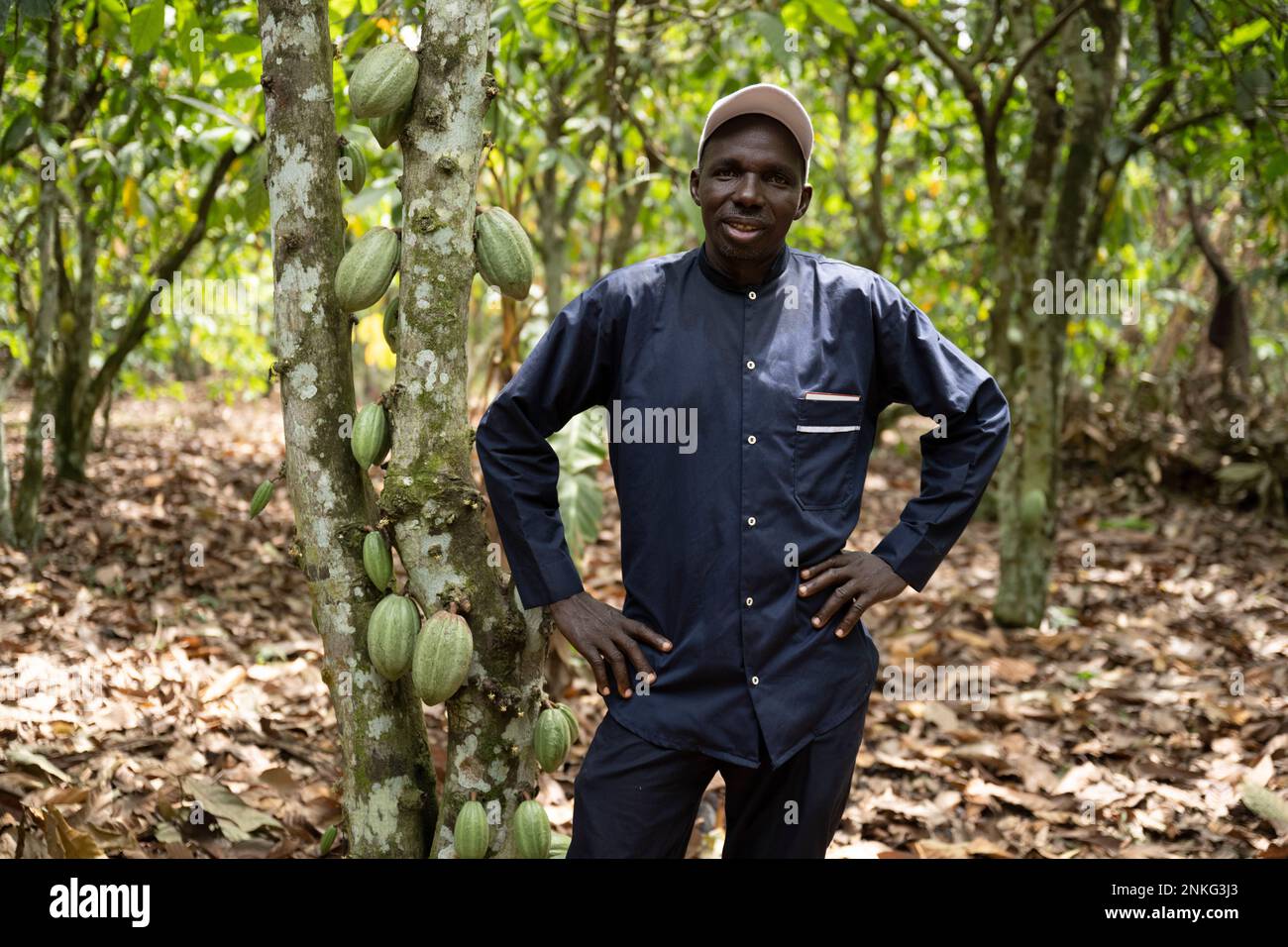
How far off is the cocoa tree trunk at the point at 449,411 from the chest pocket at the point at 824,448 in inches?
20.1

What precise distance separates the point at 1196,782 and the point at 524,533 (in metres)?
2.08

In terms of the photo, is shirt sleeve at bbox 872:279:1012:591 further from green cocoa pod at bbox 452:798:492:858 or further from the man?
green cocoa pod at bbox 452:798:492:858

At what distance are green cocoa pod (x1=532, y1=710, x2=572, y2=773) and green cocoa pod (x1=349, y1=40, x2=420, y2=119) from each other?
3.24ft

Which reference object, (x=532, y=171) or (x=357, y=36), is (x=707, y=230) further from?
(x=532, y=171)

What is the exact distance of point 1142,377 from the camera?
696 cm

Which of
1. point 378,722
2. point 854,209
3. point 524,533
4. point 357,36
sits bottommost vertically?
point 378,722

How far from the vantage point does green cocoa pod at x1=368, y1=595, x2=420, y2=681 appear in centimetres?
171

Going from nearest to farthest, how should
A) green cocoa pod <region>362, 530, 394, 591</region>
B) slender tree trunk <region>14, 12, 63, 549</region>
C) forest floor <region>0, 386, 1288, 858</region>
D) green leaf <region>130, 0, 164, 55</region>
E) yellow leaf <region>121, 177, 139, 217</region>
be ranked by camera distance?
green cocoa pod <region>362, 530, 394, 591</region>
green leaf <region>130, 0, 164, 55</region>
forest floor <region>0, 386, 1288, 858</region>
slender tree trunk <region>14, 12, 63, 549</region>
yellow leaf <region>121, 177, 139, 217</region>

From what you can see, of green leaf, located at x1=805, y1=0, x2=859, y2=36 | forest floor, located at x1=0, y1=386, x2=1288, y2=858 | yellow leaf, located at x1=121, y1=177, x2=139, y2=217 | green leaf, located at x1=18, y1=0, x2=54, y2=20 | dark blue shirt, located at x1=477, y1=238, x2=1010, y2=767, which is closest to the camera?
dark blue shirt, located at x1=477, y1=238, x2=1010, y2=767

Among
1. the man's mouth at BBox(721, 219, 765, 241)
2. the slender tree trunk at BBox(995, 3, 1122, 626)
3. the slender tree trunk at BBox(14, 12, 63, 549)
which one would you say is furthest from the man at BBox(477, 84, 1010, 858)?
the slender tree trunk at BBox(14, 12, 63, 549)

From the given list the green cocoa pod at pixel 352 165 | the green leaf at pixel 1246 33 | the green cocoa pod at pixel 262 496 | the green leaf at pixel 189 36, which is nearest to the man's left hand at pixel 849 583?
the green cocoa pod at pixel 262 496

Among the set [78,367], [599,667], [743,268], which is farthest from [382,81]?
[78,367]

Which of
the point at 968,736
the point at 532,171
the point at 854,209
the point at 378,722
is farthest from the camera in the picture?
the point at 854,209
